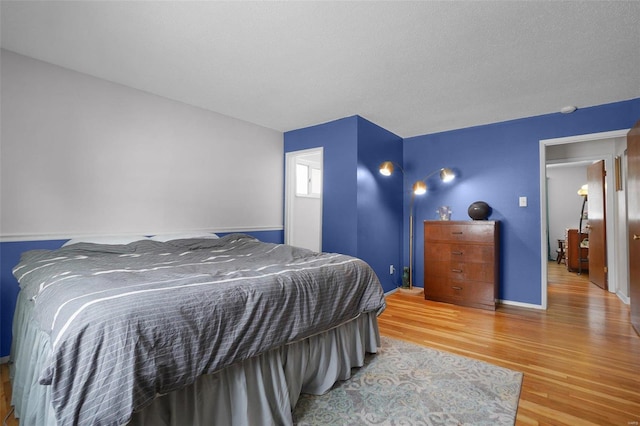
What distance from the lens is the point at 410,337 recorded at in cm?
272

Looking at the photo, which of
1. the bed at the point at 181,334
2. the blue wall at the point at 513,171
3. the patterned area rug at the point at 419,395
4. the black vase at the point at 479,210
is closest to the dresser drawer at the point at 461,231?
the black vase at the point at 479,210

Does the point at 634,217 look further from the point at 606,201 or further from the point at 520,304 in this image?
the point at 606,201

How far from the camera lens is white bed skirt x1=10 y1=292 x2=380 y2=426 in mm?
1248

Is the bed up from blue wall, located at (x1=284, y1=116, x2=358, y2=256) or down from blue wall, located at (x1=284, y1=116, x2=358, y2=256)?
down

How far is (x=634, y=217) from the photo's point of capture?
8.93 ft

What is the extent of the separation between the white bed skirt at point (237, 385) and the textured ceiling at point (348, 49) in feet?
5.97

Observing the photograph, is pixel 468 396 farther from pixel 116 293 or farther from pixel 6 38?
pixel 6 38

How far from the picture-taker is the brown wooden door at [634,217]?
2.64 m

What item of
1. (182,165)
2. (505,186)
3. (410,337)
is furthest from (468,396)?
(182,165)

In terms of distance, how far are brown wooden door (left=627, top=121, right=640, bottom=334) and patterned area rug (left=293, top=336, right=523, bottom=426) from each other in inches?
65.9

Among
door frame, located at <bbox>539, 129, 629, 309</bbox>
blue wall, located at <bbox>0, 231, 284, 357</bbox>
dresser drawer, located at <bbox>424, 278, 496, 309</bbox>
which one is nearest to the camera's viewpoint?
blue wall, located at <bbox>0, 231, 284, 357</bbox>

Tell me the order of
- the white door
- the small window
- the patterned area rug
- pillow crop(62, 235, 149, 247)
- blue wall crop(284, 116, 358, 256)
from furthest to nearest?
the small window → the white door → blue wall crop(284, 116, 358, 256) → pillow crop(62, 235, 149, 247) → the patterned area rug

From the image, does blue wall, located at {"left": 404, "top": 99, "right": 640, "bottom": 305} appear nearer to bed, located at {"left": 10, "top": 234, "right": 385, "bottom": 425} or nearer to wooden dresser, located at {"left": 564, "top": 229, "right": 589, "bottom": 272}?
bed, located at {"left": 10, "top": 234, "right": 385, "bottom": 425}

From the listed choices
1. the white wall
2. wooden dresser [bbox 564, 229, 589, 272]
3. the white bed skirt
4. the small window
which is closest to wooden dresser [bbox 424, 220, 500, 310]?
the small window
